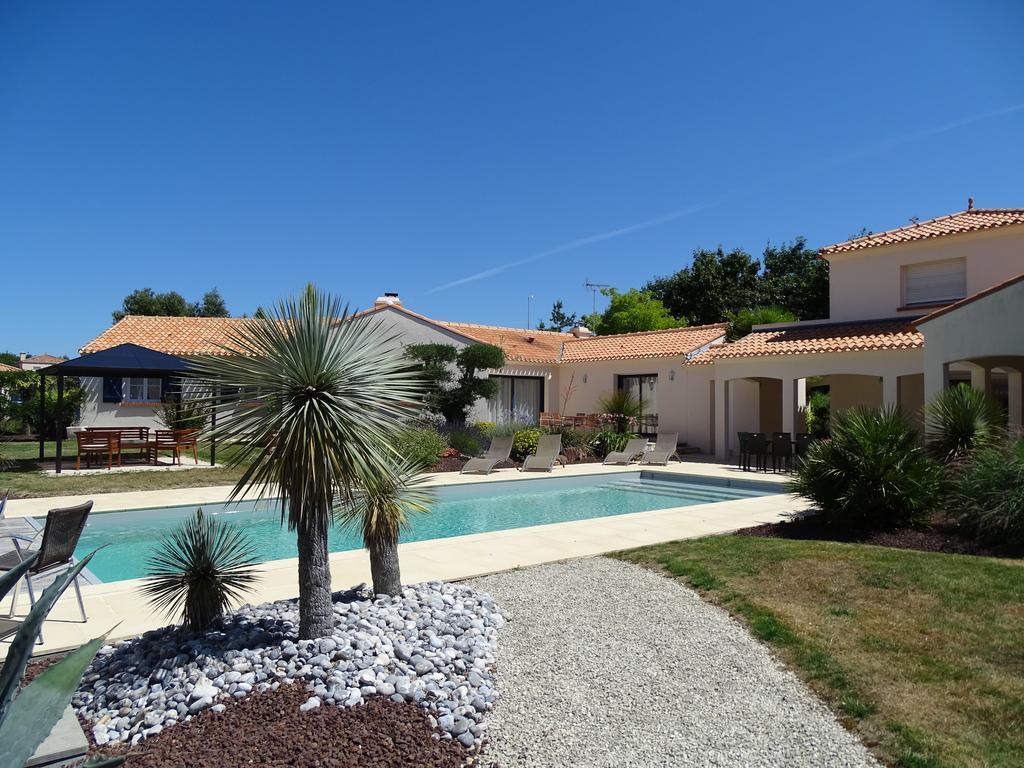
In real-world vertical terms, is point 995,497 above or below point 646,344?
below

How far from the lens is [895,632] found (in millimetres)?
5320

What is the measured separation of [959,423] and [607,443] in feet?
40.7

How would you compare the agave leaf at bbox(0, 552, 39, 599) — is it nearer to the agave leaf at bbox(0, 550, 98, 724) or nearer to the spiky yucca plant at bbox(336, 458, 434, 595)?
the agave leaf at bbox(0, 550, 98, 724)

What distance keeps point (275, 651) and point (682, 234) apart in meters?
40.7

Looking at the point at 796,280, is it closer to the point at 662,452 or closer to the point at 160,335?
the point at 662,452

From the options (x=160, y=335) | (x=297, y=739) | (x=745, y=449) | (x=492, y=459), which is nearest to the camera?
(x=297, y=739)

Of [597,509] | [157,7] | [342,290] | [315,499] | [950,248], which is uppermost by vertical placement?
[157,7]

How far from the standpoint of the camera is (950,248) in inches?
760

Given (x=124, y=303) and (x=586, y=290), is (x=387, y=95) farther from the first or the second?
(x=124, y=303)

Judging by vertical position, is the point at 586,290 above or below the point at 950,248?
above

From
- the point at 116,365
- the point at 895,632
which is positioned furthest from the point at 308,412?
the point at 116,365

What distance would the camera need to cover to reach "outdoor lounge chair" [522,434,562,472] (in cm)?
1941

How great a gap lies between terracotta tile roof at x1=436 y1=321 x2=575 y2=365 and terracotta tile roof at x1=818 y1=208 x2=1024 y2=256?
11.9m

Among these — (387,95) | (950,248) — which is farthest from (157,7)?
(950,248)
